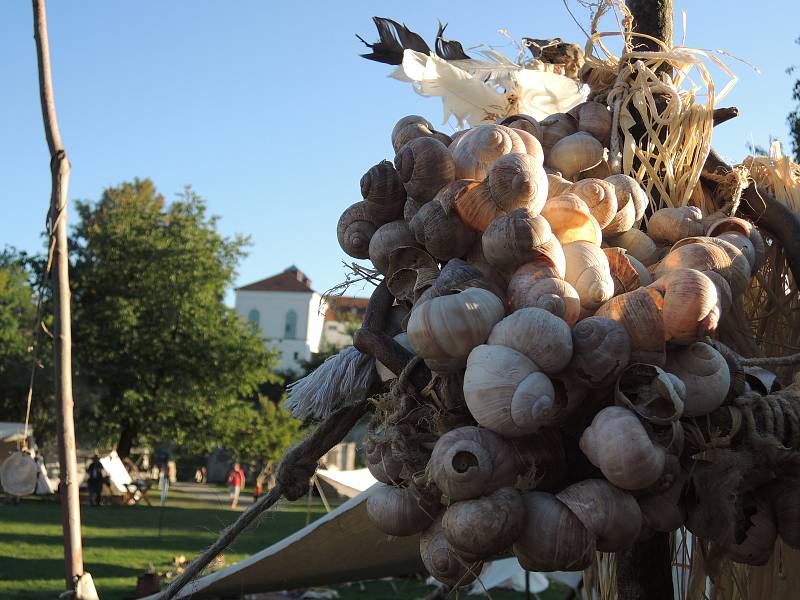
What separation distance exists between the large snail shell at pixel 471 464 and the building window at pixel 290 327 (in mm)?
53597

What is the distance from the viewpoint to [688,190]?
1.40 m

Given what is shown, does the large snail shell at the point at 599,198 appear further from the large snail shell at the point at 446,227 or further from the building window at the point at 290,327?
the building window at the point at 290,327

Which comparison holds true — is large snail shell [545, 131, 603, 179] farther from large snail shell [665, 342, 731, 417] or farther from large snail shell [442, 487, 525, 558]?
large snail shell [442, 487, 525, 558]

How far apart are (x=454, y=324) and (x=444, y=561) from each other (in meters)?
0.30

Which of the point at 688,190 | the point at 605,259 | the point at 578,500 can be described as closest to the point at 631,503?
the point at 578,500

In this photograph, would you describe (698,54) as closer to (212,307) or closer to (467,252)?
(467,252)

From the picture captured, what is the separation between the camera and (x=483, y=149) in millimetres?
1155

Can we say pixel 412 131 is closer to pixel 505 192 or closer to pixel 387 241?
pixel 387 241

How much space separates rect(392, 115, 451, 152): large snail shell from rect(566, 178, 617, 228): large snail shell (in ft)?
0.81

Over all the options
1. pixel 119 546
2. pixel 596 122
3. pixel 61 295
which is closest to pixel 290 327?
pixel 119 546

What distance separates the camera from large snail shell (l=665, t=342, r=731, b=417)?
1.00 metres

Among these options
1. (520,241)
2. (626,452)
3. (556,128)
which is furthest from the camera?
(556,128)

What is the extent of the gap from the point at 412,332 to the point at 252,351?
22503 mm

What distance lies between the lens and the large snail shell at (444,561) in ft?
3.38
